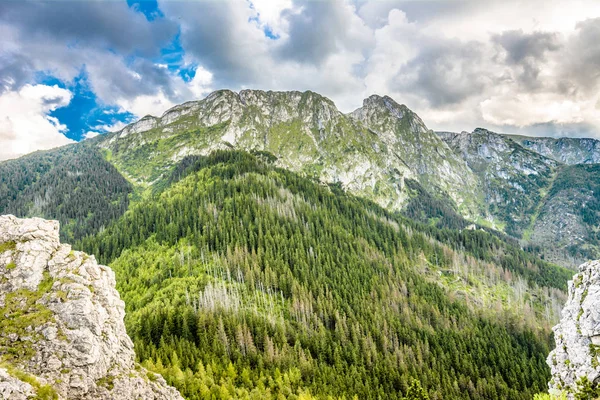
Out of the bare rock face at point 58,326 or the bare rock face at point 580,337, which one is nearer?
the bare rock face at point 58,326

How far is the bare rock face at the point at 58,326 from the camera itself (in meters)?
31.7

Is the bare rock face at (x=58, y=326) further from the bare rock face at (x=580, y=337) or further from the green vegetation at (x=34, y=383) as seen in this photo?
the bare rock face at (x=580, y=337)

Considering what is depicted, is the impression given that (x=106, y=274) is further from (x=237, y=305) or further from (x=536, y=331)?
(x=536, y=331)

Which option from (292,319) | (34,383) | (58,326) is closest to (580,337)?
(34,383)

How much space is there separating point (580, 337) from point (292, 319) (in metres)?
101

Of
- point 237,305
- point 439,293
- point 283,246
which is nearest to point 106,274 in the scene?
point 237,305

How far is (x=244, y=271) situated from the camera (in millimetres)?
148500

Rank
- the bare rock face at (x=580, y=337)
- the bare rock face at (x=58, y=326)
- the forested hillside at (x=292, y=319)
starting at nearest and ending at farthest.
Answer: the bare rock face at (x=58, y=326), the bare rock face at (x=580, y=337), the forested hillside at (x=292, y=319)

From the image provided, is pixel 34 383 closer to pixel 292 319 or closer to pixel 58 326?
pixel 58 326

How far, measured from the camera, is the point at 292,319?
431 ft

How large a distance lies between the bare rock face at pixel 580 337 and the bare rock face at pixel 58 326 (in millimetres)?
54718

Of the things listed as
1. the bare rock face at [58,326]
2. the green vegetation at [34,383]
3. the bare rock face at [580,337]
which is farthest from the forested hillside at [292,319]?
the bare rock face at [580,337]

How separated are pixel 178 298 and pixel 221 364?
1477 inches

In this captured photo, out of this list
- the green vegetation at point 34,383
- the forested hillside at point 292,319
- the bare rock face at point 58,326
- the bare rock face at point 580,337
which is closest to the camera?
the green vegetation at point 34,383
